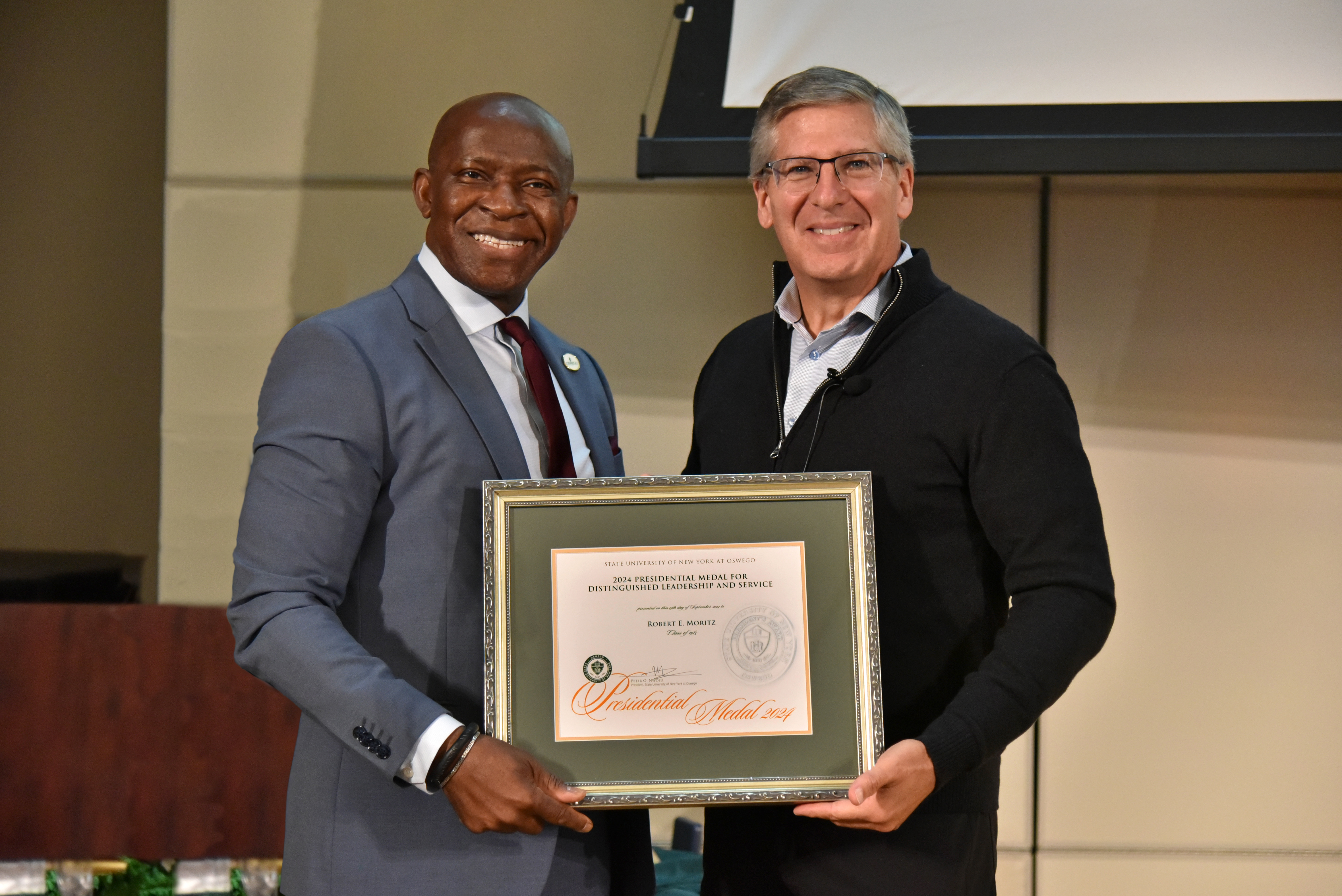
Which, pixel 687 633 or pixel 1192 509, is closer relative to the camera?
pixel 687 633

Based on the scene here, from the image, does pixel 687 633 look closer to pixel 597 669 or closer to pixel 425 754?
pixel 597 669

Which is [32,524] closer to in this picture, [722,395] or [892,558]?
[722,395]

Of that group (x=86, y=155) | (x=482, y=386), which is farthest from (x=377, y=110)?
(x=482, y=386)

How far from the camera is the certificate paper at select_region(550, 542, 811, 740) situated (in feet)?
4.99

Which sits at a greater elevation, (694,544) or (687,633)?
(694,544)

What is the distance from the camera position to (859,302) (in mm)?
1928

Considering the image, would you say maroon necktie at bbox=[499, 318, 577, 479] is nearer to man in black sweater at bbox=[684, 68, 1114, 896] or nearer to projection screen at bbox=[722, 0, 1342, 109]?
man in black sweater at bbox=[684, 68, 1114, 896]

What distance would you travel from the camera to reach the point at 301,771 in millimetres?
1687

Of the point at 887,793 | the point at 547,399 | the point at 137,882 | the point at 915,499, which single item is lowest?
the point at 137,882

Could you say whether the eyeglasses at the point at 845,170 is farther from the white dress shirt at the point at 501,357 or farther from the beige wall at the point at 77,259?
the beige wall at the point at 77,259

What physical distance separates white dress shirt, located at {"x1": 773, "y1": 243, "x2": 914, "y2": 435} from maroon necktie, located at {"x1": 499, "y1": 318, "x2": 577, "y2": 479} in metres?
0.40

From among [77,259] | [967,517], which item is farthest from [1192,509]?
[77,259]

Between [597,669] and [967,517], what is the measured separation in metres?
0.68

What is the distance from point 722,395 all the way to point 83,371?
267cm
